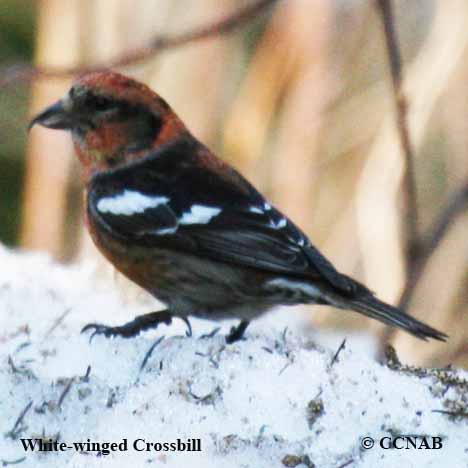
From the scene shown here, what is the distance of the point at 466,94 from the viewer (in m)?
7.80

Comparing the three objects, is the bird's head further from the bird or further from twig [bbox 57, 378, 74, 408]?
twig [bbox 57, 378, 74, 408]

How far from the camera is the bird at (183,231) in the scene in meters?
4.62

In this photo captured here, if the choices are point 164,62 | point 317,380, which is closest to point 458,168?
point 164,62

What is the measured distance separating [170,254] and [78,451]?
4.05 ft

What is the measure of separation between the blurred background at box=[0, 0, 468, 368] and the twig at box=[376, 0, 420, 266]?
163 cm

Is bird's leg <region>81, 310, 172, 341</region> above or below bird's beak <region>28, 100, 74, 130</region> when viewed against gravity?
below

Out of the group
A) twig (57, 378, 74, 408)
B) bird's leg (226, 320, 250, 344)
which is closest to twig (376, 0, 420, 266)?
bird's leg (226, 320, 250, 344)

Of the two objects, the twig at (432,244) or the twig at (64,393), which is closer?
the twig at (64,393)

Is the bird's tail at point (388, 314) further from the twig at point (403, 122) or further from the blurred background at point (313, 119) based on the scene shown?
the blurred background at point (313, 119)

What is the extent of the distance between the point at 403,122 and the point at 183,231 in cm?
112

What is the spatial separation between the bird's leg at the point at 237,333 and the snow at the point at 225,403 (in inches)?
1.5

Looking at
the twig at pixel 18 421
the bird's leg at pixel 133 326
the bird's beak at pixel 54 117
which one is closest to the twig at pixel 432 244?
the bird's leg at pixel 133 326

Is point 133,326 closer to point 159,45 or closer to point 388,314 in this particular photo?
point 388,314

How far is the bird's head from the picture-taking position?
206 inches
